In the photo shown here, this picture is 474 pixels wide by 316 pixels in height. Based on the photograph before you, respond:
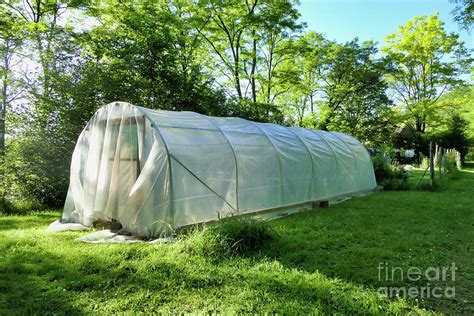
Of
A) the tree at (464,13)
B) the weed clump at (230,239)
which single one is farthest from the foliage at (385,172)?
the weed clump at (230,239)

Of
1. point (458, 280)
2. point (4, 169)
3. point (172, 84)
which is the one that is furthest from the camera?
point (172, 84)

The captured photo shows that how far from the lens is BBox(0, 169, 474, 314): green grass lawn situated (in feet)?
9.05

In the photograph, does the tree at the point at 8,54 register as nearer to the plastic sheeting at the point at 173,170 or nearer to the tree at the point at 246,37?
the plastic sheeting at the point at 173,170

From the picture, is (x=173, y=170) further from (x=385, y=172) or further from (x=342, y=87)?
(x=342, y=87)

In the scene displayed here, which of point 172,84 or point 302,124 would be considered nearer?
point 172,84

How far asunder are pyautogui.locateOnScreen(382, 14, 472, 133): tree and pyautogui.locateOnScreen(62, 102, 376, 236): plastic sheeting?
18.7 meters

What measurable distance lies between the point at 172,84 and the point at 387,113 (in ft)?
55.5

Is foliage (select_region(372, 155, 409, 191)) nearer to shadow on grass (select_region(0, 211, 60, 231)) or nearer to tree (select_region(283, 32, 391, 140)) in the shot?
tree (select_region(283, 32, 391, 140))

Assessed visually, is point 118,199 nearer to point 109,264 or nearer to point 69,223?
point 69,223

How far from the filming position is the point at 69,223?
588cm

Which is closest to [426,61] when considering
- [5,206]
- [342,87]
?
[342,87]

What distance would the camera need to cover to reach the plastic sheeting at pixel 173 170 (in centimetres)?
494

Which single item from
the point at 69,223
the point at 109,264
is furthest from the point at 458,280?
the point at 69,223

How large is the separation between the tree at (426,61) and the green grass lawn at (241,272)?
2026 centimetres
